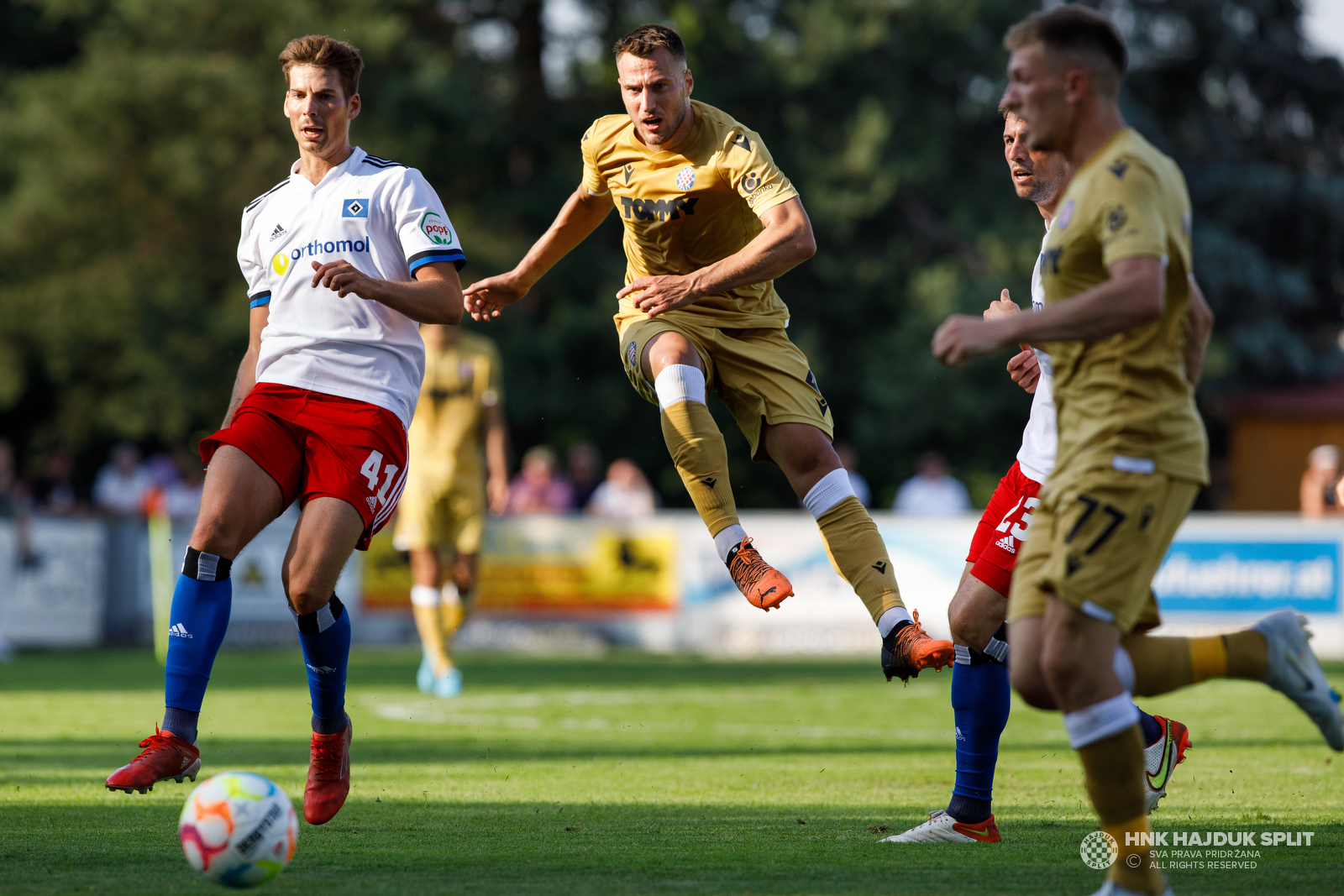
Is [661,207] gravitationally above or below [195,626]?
above

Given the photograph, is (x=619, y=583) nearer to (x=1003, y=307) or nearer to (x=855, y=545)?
(x=855, y=545)

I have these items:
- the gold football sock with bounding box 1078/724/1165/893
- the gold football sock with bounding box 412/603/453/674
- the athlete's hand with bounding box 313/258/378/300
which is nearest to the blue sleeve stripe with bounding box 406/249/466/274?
the athlete's hand with bounding box 313/258/378/300

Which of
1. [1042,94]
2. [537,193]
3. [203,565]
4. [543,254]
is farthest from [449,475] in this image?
[537,193]

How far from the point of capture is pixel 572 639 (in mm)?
18469

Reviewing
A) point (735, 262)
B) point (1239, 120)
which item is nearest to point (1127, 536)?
point (735, 262)

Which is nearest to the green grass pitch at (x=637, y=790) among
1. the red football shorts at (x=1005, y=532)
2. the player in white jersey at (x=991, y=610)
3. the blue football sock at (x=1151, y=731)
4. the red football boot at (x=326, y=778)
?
the red football boot at (x=326, y=778)

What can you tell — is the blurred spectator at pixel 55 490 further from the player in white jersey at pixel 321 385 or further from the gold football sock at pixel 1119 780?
the gold football sock at pixel 1119 780

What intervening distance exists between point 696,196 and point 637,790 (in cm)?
274

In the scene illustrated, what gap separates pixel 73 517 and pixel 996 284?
16.8 metres

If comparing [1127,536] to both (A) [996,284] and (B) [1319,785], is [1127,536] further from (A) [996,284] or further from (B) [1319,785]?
(A) [996,284]

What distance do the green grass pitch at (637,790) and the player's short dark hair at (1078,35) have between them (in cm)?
248

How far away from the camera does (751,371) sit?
6699 millimetres

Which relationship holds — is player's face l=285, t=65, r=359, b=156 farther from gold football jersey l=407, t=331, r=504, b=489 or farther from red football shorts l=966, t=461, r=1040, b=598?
gold football jersey l=407, t=331, r=504, b=489

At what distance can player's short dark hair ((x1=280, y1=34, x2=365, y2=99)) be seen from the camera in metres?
6.03
